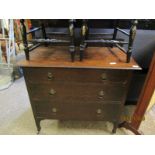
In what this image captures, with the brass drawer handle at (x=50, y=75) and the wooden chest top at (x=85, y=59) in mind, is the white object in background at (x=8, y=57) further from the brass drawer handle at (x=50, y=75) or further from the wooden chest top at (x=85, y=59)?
the brass drawer handle at (x=50, y=75)

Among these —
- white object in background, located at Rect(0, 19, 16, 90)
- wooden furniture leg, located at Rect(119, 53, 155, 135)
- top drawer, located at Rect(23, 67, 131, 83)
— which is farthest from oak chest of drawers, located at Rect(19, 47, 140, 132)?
white object in background, located at Rect(0, 19, 16, 90)

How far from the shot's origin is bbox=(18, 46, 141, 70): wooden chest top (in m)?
1.19

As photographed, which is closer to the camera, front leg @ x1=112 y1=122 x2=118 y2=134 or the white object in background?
front leg @ x1=112 y1=122 x2=118 y2=134

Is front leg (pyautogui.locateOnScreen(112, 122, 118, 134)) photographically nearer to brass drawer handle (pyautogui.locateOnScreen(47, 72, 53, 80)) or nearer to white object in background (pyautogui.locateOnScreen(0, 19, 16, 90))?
brass drawer handle (pyautogui.locateOnScreen(47, 72, 53, 80))

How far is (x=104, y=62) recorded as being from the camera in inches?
48.4

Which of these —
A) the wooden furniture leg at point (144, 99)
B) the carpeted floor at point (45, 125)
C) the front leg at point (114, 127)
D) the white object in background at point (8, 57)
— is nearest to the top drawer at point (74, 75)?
the wooden furniture leg at point (144, 99)

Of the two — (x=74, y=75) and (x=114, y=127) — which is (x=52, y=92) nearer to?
(x=74, y=75)

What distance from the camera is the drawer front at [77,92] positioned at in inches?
51.4

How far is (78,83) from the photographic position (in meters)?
1.29

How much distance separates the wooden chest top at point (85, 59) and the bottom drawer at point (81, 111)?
41 centimetres

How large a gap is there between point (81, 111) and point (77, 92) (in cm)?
23
